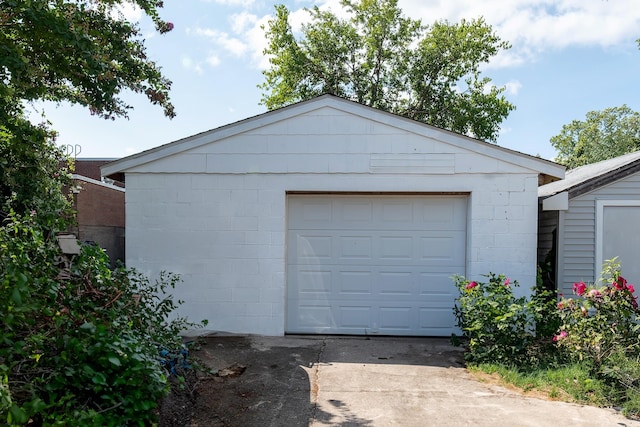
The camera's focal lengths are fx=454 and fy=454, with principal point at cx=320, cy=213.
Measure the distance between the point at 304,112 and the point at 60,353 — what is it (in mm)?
4938

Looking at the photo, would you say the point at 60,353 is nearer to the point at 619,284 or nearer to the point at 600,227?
the point at 619,284

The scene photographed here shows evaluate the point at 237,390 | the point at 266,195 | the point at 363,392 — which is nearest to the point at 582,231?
the point at 363,392

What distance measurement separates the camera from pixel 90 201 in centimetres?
1109

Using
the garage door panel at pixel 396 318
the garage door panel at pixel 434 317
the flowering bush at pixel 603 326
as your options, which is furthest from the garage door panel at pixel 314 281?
the flowering bush at pixel 603 326

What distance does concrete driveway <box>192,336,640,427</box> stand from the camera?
154 inches

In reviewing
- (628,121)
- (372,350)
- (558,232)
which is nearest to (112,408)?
(372,350)

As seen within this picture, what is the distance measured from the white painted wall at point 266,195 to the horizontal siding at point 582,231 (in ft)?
2.63

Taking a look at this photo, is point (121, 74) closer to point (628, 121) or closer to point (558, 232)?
point (558, 232)

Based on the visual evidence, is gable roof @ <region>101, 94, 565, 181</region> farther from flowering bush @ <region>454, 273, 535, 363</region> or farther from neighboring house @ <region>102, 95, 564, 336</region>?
flowering bush @ <region>454, 273, 535, 363</region>

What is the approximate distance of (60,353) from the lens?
2.89m

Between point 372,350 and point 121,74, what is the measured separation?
5.06 m

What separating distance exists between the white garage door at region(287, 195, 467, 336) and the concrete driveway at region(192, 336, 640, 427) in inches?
29.0

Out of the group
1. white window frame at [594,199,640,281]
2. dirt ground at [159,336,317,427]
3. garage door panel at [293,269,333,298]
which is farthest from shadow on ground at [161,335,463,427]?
white window frame at [594,199,640,281]

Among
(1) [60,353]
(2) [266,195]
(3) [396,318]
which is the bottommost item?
(3) [396,318]
